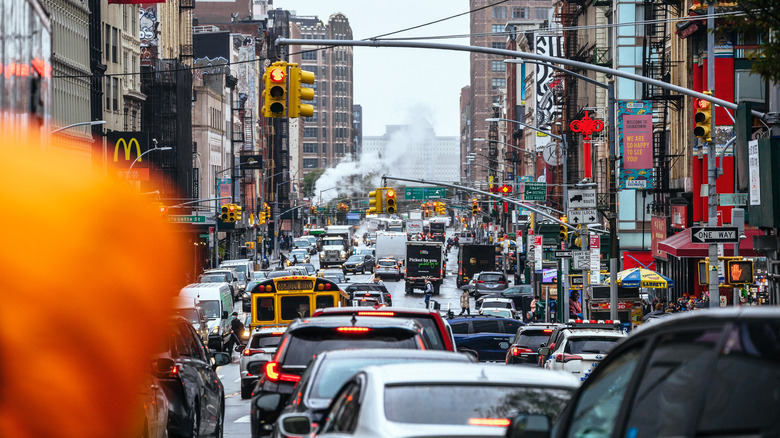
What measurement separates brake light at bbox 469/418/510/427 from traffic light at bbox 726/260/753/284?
735 inches

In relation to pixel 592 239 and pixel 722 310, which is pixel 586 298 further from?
pixel 722 310

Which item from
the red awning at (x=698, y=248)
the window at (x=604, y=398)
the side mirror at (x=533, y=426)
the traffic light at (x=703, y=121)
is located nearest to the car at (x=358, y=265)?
the red awning at (x=698, y=248)

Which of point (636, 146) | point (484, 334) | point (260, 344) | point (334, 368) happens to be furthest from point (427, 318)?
point (636, 146)

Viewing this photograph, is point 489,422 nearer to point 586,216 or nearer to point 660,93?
point 586,216

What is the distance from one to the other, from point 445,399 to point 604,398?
1488mm

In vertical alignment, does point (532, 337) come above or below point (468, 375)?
below

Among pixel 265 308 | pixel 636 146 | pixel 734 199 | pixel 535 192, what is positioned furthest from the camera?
pixel 535 192

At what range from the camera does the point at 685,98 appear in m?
48.5

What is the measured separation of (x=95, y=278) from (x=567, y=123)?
197ft

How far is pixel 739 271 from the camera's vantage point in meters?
24.5

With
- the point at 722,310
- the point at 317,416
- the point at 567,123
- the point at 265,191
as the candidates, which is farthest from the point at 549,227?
the point at 265,191

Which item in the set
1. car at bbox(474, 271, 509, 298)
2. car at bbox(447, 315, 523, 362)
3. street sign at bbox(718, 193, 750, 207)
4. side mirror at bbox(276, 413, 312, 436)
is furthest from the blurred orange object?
car at bbox(474, 271, 509, 298)

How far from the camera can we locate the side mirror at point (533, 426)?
561 centimetres

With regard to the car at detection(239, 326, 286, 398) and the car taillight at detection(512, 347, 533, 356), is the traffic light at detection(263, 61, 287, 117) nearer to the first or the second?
the car at detection(239, 326, 286, 398)
